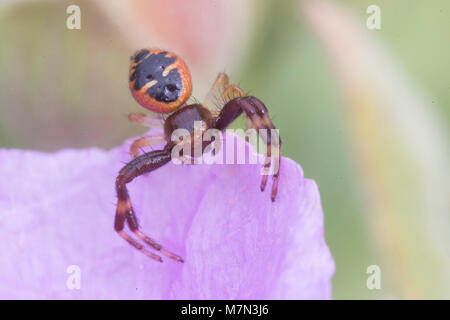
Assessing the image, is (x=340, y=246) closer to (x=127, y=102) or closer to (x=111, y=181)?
(x=111, y=181)

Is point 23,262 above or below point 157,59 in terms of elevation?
below

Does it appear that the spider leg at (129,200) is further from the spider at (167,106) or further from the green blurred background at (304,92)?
the green blurred background at (304,92)

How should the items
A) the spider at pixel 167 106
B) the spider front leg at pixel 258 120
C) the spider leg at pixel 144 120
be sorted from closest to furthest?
the spider front leg at pixel 258 120 → the spider at pixel 167 106 → the spider leg at pixel 144 120

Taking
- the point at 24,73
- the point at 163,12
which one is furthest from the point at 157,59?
the point at 24,73

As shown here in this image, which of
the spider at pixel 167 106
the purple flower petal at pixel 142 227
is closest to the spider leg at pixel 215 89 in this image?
the spider at pixel 167 106

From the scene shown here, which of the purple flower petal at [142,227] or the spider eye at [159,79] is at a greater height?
the spider eye at [159,79]

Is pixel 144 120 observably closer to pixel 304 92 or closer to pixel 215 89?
pixel 215 89
